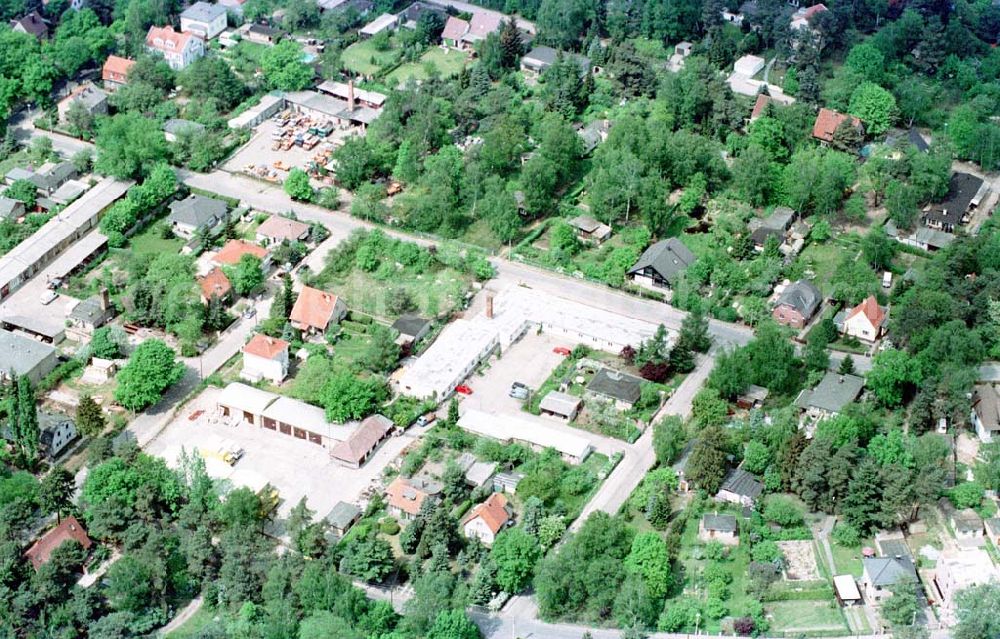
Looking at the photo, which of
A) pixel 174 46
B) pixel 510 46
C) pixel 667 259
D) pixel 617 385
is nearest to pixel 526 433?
pixel 617 385

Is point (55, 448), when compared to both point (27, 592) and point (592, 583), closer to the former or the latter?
point (27, 592)

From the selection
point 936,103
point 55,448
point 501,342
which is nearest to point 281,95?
point 501,342

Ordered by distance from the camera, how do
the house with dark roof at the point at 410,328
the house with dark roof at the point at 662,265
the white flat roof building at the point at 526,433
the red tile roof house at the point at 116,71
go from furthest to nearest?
the red tile roof house at the point at 116,71 → the house with dark roof at the point at 662,265 → the house with dark roof at the point at 410,328 → the white flat roof building at the point at 526,433

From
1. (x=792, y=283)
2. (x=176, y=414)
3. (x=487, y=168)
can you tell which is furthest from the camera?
(x=487, y=168)

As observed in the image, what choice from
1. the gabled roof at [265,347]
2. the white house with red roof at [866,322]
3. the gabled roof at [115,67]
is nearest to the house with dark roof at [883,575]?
the white house with red roof at [866,322]

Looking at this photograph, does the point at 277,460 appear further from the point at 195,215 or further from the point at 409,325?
the point at 195,215

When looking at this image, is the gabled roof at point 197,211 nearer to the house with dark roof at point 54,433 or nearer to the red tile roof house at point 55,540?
the house with dark roof at point 54,433
